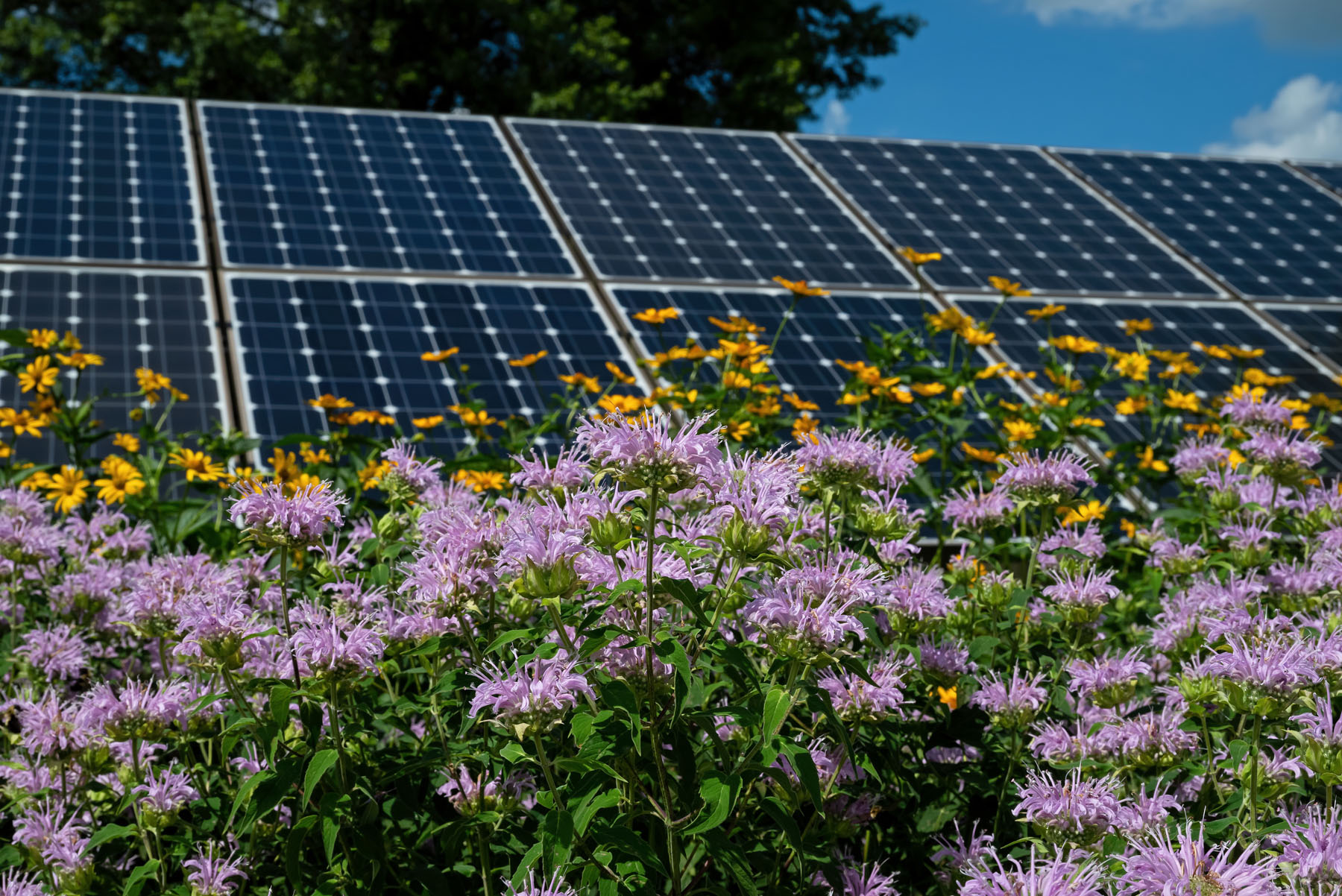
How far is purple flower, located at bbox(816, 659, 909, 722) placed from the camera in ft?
7.89

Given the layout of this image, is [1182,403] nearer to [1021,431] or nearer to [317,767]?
[1021,431]

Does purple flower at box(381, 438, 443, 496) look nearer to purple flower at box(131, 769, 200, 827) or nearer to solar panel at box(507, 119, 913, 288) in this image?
purple flower at box(131, 769, 200, 827)

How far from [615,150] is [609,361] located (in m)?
3.55

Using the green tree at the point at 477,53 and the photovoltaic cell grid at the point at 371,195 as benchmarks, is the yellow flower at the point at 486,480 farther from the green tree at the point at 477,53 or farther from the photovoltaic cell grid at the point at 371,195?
the green tree at the point at 477,53

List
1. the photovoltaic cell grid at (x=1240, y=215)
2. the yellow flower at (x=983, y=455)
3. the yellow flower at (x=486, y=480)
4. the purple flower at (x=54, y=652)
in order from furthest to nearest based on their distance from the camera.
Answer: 1. the photovoltaic cell grid at (x=1240, y=215)
2. the yellow flower at (x=983, y=455)
3. the yellow flower at (x=486, y=480)
4. the purple flower at (x=54, y=652)

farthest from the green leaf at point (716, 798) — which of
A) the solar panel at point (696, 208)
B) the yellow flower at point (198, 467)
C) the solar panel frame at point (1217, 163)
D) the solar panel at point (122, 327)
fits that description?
the solar panel frame at point (1217, 163)

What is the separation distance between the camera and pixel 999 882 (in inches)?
68.4

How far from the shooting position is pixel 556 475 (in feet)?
7.22

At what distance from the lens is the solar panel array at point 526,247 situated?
5.93m

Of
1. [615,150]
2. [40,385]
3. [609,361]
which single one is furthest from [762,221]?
[40,385]

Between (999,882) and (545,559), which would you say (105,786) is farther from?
(999,882)

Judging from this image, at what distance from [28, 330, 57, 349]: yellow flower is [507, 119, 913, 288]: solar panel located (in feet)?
9.85

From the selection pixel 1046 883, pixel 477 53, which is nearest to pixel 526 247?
pixel 1046 883

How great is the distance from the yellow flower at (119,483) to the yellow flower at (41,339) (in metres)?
0.61
